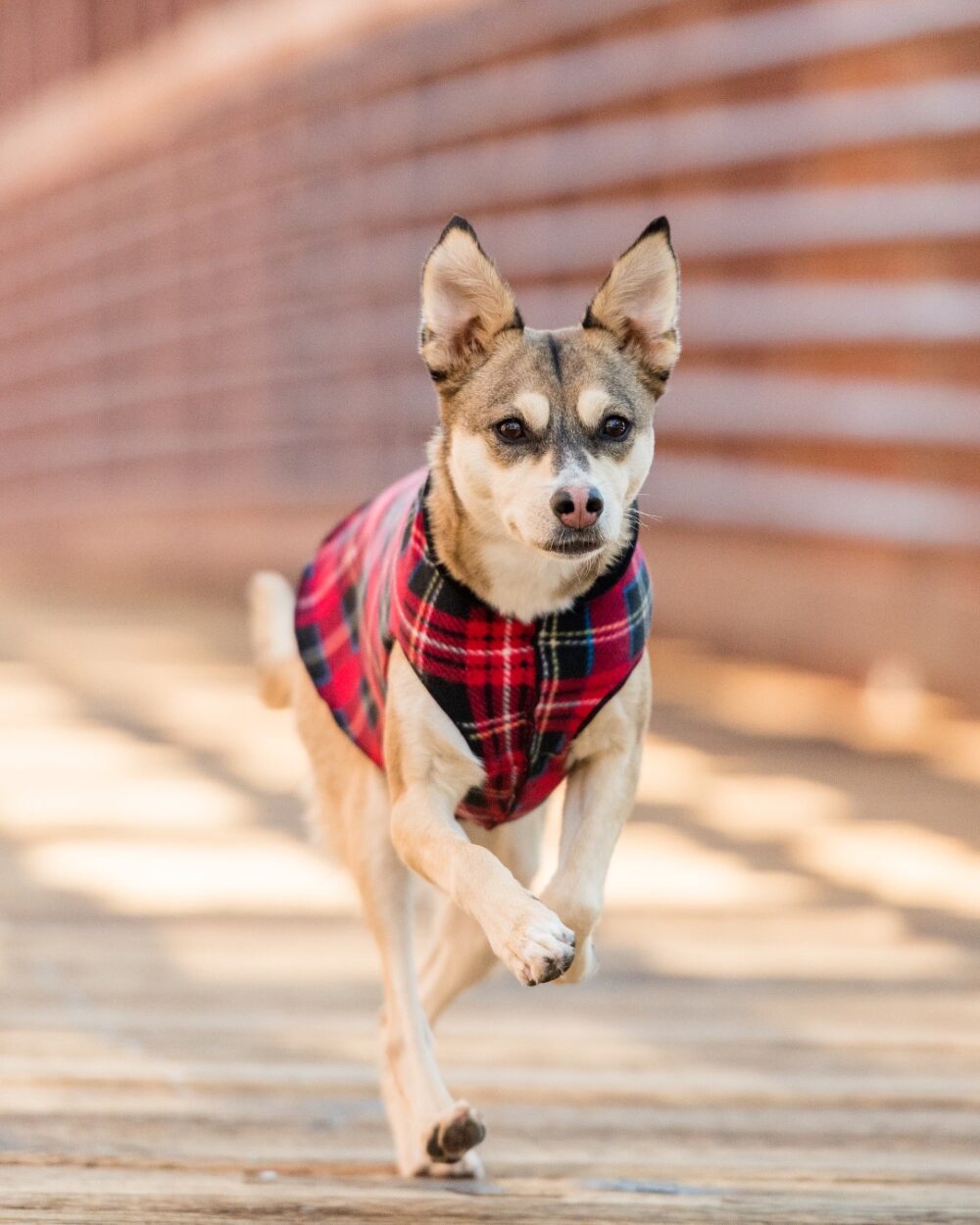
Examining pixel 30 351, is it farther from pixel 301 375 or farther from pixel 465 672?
pixel 465 672

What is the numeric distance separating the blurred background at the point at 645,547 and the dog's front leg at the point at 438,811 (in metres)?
0.46

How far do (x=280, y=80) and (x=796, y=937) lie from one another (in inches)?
307

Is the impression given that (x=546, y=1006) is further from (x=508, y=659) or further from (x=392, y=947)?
(x=508, y=659)

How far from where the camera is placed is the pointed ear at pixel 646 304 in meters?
2.68

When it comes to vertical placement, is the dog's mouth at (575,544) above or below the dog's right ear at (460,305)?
below

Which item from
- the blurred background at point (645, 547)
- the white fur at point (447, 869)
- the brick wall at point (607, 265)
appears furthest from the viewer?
the brick wall at point (607, 265)

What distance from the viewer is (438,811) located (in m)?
2.60

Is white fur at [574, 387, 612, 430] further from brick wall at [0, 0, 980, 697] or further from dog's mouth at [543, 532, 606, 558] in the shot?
brick wall at [0, 0, 980, 697]

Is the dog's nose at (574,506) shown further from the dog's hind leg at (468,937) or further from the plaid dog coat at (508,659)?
the dog's hind leg at (468,937)

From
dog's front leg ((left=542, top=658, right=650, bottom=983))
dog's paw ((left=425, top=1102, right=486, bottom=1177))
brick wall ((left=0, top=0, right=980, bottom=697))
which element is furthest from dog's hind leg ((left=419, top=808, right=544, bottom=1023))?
brick wall ((left=0, top=0, right=980, bottom=697))

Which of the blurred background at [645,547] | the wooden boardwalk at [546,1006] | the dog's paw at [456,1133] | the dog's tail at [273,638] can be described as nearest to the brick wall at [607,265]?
the blurred background at [645,547]

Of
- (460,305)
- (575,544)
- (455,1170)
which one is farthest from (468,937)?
(460,305)

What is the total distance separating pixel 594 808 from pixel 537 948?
35cm

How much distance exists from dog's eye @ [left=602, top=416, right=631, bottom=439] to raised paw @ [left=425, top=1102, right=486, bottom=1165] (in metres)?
0.90
